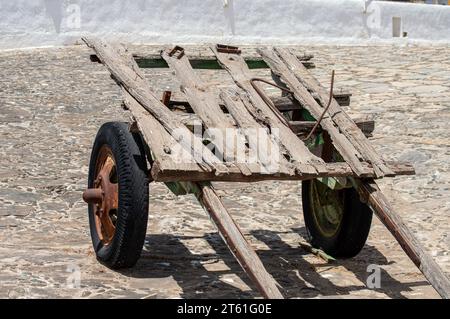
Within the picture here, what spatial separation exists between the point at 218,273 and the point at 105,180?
0.92m

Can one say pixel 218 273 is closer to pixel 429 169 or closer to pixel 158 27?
pixel 429 169

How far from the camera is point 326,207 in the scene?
19.3ft

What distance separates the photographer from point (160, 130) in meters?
4.89

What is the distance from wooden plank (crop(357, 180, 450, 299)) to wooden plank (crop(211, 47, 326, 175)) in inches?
12.2

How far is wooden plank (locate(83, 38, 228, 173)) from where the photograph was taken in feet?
15.2

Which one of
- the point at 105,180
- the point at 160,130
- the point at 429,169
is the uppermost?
the point at 160,130

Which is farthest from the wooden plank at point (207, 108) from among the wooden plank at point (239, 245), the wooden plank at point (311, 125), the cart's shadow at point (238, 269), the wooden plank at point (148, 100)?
the cart's shadow at point (238, 269)

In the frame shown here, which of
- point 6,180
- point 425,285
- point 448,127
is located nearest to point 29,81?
point 6,180

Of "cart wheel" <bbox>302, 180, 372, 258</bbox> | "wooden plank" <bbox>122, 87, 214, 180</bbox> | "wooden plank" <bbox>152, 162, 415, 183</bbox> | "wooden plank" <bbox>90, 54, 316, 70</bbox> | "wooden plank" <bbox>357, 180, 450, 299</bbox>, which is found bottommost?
"cart wheel" <bbox>302, 180, 372, 258</bbox>

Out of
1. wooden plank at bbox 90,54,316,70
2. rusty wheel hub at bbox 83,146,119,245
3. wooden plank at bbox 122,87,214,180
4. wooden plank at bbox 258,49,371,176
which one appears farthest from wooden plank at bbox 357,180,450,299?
wooden plank at bbox 90,54,316,70

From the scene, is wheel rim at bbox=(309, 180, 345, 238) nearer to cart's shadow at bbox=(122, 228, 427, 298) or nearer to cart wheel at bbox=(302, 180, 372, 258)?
cart wheel at bbox=(302, 180, 372, 258)

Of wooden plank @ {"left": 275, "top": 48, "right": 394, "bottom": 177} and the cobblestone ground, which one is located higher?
wooden plank @ {"left": 275, "top": 48, "right": 394, "bottom": 177}

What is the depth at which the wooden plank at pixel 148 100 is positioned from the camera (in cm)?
464

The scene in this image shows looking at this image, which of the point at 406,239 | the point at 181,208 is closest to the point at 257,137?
the point at 406,239
